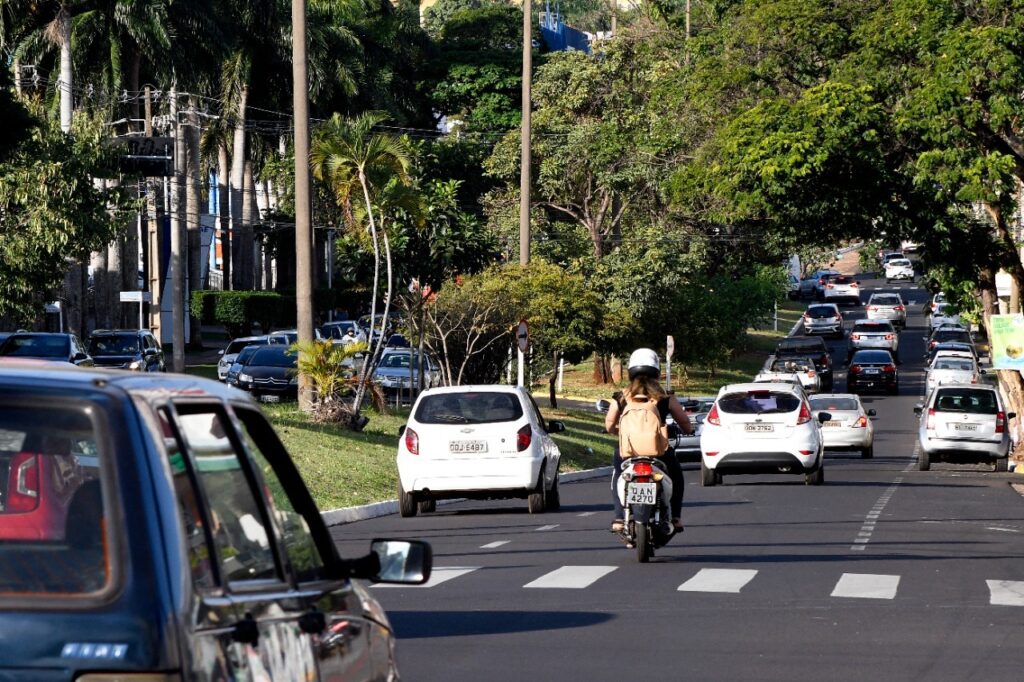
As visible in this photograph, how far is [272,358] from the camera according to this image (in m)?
43.9

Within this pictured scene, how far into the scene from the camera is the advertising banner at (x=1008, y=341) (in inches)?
1382

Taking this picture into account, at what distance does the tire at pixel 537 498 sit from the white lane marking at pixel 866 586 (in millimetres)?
7100

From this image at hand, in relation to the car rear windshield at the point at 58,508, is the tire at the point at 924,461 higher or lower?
lower

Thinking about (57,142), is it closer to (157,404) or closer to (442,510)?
(442,510)

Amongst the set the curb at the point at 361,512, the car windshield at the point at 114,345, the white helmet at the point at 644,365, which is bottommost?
the curb at the point at 361,512

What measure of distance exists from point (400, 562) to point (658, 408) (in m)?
9.87

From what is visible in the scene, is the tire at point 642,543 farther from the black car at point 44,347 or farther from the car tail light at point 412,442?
the black car at point 44,347

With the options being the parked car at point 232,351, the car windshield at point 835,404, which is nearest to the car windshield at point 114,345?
the parked car at point 232,351

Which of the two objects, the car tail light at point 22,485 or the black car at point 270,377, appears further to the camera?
the black car at point 270,377

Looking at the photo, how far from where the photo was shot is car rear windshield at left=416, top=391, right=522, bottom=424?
69.6ft

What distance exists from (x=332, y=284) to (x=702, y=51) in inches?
1995

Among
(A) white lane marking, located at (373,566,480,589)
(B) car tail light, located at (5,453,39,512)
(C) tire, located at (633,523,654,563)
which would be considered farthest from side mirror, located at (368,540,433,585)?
(C) tire, located at (633,523,654,563)

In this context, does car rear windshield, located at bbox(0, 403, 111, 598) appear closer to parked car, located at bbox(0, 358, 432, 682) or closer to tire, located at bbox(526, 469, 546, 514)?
parked car, located at bbox(0, 358, 432, 682)

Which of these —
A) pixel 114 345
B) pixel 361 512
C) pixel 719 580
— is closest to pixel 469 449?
pixel 361 512
